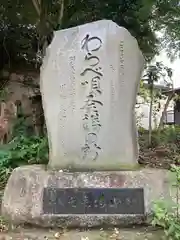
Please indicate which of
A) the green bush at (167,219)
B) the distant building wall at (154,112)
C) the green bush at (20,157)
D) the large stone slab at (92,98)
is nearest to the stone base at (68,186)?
the large stone slab at (92,98)

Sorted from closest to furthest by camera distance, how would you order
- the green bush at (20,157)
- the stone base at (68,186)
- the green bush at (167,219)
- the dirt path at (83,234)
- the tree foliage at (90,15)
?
the green bush at (167,219)
the dirt path at (83,234)
the stone base at (68,186)
the green bush at (20,157)
the tree foliage at (90,15)

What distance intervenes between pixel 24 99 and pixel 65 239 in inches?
304

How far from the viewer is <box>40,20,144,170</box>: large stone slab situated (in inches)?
143

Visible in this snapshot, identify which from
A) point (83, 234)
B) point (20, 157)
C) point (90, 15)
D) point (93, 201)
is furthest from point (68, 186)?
point (90, 15)

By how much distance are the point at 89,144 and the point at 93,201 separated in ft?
2.12

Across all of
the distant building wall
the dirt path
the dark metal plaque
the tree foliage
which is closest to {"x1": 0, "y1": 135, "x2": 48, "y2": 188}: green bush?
the dark metal plaque

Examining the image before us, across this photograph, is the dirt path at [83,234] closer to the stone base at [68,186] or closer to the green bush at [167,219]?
the stone base at [68,186]

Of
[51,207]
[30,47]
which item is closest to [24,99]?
[30,47]

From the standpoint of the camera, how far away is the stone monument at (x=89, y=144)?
3232 mm

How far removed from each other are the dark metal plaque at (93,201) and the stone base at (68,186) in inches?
1.6

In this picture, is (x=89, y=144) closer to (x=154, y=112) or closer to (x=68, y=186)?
(x=68, y=186)

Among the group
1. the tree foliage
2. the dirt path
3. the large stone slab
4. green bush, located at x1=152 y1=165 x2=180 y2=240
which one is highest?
the tree foliage

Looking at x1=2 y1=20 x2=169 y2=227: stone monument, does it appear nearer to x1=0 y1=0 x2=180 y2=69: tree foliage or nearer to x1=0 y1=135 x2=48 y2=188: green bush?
x1=0 y1=135 x2=48 y2=188: green bush

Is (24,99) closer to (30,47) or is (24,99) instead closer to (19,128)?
(30,47)
